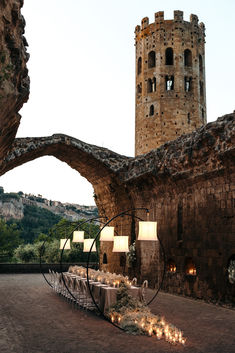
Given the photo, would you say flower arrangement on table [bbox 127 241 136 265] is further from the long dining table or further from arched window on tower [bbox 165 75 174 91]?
arched window on tower [bbox 165 75 174 91]

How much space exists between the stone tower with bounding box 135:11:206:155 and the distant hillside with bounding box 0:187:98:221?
44806mm

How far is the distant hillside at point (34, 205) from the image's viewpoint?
70.4 m

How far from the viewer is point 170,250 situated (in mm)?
12922

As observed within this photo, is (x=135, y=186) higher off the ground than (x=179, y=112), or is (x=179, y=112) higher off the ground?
(x=179, y=112)

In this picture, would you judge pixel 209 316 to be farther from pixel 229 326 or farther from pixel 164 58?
pixel 164 58

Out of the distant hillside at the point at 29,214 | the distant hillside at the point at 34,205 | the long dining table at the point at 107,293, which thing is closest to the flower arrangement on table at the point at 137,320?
the long dining table at the point at 107,293

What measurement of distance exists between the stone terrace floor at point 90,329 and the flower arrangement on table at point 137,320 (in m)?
0.19

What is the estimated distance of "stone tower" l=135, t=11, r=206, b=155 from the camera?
104 feet

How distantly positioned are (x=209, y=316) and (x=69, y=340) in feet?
13.1

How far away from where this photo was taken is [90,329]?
7.01 m

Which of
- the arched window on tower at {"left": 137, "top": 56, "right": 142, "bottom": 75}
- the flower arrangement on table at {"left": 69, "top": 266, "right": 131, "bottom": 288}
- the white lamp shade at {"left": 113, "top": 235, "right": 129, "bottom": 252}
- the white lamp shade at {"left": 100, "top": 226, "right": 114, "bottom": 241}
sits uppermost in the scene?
the arched window on tower at {"left": 137, "top": 56, "right": 142, "bottom": 75}

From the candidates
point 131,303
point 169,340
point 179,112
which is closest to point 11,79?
point 169,340

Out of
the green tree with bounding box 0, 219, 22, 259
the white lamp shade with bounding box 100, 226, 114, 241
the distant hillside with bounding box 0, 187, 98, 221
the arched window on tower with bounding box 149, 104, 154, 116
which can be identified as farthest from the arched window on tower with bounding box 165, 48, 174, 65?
the distant hillside with bounding box 0, 187, 98, 221

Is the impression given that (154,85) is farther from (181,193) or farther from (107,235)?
(107,235)
